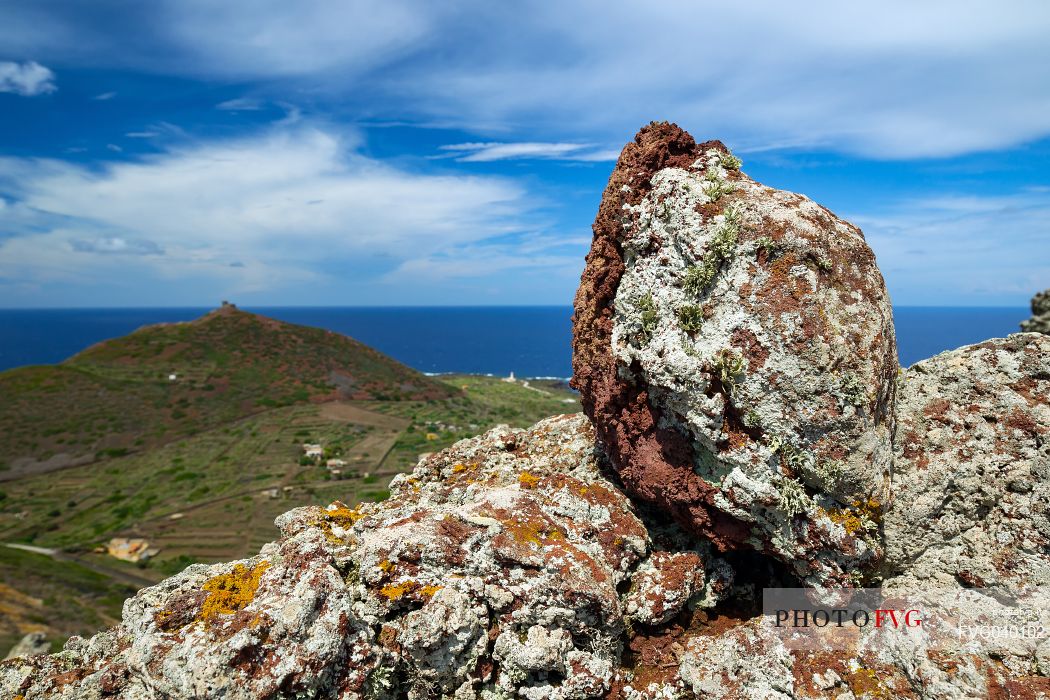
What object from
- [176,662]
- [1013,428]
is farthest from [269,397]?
[1013,428]

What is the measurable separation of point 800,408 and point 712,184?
344 cm

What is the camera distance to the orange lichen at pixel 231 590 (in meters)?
7.01

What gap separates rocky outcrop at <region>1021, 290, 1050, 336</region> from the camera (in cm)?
1700

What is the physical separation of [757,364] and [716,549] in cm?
325

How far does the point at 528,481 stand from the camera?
9.35 m

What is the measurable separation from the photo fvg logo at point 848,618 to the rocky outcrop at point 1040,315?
608 inches

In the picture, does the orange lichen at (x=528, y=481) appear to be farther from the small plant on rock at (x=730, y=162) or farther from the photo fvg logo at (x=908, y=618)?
the small plant on rock at (x=730, y=162)

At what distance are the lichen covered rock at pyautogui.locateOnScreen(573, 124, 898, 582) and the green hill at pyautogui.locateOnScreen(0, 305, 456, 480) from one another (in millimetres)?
58708

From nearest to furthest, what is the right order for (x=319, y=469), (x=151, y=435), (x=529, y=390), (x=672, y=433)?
1. (x=672, y=433)
2. (x=319, y=469)
3. (x=151, y=435)
4. (x=529, y=390)

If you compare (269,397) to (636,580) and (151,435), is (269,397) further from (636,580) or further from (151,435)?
(636,580)

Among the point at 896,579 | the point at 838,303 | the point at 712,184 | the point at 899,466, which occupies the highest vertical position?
the point at 712,184

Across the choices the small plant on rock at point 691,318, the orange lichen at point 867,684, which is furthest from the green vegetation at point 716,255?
the orange lichen at point 867,684

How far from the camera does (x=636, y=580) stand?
782 cm

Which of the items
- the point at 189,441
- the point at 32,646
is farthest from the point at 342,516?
the point at 189,441
